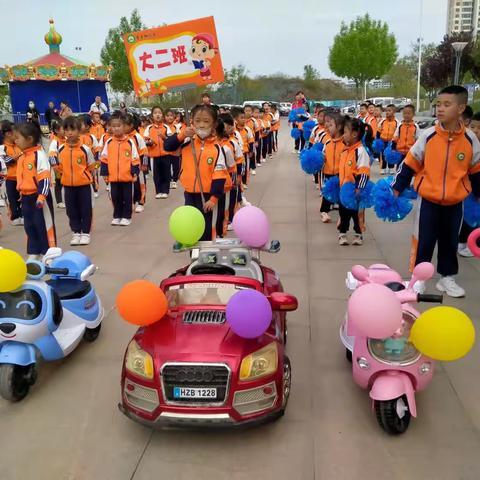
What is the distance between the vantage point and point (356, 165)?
6715 millimetres

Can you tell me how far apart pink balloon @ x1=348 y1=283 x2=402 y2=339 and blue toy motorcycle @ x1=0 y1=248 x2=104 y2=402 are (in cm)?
222

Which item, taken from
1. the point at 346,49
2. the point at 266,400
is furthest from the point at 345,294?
the point at 346,49

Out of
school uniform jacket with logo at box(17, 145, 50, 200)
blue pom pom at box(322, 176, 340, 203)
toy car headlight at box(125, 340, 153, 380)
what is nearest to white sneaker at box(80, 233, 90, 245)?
school uniform jacket with logo at box(17, 145, 50, 200)

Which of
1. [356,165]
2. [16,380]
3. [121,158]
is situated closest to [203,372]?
[16,380]

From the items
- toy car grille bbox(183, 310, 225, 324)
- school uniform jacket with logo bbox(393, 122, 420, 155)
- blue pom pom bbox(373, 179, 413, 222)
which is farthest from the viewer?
school uniform jacket with logo bbox(393, 122, 420, 155)

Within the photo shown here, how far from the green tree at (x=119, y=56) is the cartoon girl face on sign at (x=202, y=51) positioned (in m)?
40.5

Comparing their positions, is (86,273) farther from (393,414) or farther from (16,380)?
(393,414)

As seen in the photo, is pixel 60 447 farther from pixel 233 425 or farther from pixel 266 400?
pixel 266 400

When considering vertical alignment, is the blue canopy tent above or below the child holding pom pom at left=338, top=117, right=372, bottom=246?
above

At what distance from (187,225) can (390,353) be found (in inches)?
72.7

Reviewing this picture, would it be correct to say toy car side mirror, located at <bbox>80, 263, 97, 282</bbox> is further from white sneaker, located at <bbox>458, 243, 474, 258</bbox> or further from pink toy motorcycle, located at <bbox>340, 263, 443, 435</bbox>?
white sneaker, located at <bbox>458, 243, 474, 258</bbox>

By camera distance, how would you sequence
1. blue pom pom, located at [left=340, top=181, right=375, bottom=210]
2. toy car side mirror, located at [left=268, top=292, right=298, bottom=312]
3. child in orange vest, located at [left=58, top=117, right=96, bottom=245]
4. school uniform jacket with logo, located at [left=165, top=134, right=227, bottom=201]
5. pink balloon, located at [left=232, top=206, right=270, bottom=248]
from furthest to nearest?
child in orange vest, located at [left=58, top=117, right=96, bottom=245] → blue pom pom, located at [left=340, top=181, right=375, bottom=210] → school uniform jacket with logo, located at [left=165, top=134, right=227, bottom=201] → pink balloon, located at [left=232, top=206, right=270, bottom=248] → toy car side mirror, located at [left=268, top=292, right=298, bottom=312]

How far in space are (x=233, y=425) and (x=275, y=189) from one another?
9.05m

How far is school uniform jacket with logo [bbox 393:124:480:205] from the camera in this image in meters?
4.73
